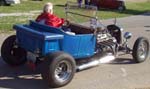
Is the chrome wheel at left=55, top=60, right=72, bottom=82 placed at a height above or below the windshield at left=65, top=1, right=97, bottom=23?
below

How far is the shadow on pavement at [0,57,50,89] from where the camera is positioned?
23.4 feet

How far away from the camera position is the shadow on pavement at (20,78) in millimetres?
7134

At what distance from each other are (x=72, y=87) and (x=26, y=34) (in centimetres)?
135

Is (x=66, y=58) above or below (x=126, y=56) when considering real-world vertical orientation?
above

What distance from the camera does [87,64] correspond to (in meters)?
8.09

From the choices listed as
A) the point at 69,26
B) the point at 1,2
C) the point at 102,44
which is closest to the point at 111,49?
the point at 102,44

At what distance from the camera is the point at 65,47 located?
24.4 ft

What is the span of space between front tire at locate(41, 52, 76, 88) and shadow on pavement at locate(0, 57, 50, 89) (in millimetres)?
276

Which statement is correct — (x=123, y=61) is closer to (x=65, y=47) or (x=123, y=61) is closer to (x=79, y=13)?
(x=79, y=13)

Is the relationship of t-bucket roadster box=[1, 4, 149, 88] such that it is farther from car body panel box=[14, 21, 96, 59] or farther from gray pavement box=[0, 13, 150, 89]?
gray pavement box=[0, 13, 150, 89]

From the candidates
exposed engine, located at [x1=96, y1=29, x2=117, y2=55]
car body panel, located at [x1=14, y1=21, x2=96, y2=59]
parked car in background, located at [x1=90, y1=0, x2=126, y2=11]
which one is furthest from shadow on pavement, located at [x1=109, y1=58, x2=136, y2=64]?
parked car in background, located at [x1=90, y1=0, x2=126, y2=11]

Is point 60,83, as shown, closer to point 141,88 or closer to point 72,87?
point 72,87

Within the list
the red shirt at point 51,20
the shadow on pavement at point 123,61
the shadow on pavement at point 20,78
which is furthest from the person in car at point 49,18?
the shadow on pavement at point 123,61

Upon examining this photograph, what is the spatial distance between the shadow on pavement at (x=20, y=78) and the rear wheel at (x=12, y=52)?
0.47ft
